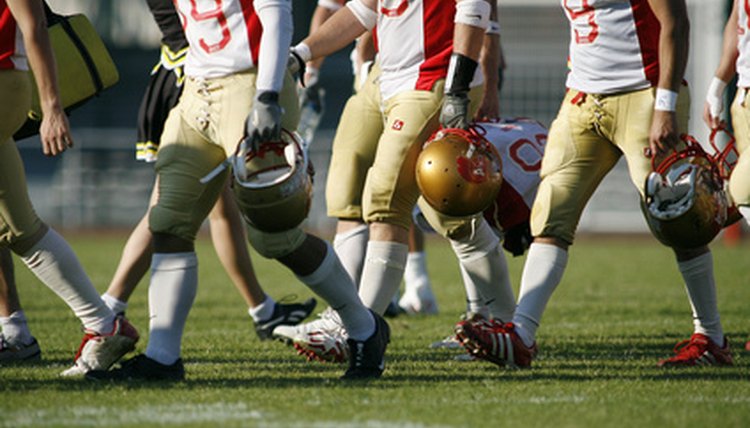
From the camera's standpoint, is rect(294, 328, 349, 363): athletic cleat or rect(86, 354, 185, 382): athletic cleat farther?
rect(294, 328, 349, 363): athletic cleat

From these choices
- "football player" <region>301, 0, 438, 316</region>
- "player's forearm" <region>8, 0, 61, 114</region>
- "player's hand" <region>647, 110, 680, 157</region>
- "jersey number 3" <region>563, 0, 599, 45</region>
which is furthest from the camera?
"football player" <region>301, 0, 438, 316</region>

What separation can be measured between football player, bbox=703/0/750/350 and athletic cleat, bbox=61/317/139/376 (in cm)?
254

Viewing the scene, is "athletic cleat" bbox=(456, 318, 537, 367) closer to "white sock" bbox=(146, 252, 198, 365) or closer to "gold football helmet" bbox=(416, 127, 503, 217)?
"gold football helmet" bbox=(416, 127, 503, 217)

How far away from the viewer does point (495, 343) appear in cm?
459

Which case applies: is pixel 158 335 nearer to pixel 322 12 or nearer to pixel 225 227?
pixel 225 227

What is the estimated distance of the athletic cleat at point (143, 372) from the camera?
14.5 ft

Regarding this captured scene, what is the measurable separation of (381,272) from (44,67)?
156cm

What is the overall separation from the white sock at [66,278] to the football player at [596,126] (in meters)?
1.54

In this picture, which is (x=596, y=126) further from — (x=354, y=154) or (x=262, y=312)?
(x=262, y=312)

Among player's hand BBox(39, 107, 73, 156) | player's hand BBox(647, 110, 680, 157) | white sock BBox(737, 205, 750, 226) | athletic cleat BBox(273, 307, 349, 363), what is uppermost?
player's hand BBox(647, 110, 680, 157)

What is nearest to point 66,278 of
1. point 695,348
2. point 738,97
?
point 695,348

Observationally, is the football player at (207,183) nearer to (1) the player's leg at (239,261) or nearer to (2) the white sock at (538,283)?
(2) the white sock at (538,283)

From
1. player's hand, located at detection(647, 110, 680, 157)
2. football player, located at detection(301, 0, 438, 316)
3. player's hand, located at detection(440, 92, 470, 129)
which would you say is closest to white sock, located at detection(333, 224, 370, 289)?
football player, located at detection(301, 0, 438, 316)

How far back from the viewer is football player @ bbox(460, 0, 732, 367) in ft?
15.3
